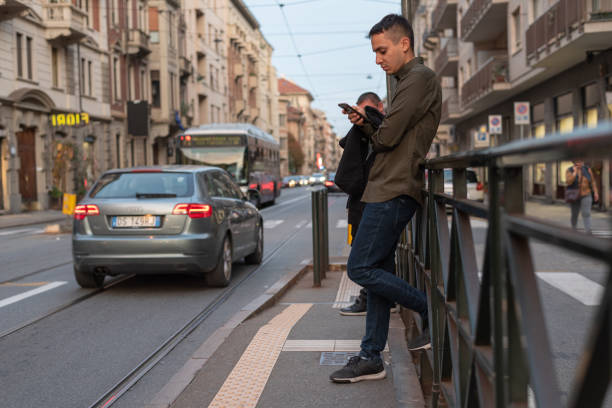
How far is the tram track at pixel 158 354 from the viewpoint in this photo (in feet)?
14.5

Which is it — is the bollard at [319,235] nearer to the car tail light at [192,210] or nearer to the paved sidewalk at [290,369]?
the car tail light at [192,210]

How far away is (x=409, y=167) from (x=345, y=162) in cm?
81

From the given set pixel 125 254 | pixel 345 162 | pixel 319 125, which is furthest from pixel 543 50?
pixel 319 125

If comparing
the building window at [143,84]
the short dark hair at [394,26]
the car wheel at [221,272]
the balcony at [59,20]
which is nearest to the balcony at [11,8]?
the balcony at [59,20]

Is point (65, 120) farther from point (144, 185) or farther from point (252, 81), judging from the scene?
point (252, 81)

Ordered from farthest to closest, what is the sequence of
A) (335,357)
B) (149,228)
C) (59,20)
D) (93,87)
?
1. (93,87)
2. (59,20)
3. (149,228)
4. (335,357)

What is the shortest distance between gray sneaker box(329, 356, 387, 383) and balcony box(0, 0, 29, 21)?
83.8ft

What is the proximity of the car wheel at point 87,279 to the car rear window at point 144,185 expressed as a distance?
94 centimetres

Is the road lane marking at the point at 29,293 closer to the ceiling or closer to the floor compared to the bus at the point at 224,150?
closer to the floor

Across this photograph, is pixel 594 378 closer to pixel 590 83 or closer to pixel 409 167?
pixel 409 167

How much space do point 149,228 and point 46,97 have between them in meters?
24.6

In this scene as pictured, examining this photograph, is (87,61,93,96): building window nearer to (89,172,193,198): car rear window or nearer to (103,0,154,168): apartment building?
(103,0,154,168): apartment building

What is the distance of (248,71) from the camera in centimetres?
8156

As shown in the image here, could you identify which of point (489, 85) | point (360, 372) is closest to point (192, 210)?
point (360, 372)
